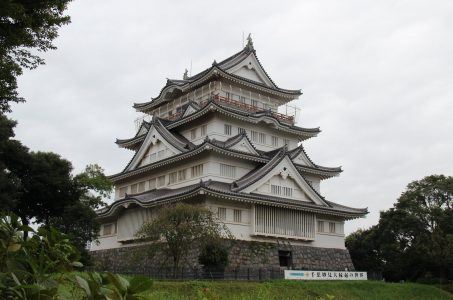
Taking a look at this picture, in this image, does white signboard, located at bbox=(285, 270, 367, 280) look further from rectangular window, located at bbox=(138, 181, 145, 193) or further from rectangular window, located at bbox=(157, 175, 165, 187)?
rectangular window, located at bbox=(138, 181, 145, 193)

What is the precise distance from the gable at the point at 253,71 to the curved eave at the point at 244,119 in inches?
183

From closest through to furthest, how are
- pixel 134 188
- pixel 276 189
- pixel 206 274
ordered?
pixel 206 274, pixel 276 189, pixel 134 188

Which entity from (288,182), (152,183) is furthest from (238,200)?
(152,183)

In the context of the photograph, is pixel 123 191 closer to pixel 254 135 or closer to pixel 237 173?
pixel 237 173

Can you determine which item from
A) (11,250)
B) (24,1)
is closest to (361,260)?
(24,1)

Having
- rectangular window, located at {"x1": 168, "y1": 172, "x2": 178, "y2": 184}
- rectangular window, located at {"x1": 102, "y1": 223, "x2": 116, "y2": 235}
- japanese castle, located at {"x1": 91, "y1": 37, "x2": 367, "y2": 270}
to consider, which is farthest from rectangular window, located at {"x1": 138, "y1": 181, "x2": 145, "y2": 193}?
rectangular window, located at {"x1": 168, "y1": 172, "x2": 178, "y2": 184}

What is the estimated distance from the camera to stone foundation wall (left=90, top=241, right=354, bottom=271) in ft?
90.3

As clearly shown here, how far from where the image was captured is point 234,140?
3177cm

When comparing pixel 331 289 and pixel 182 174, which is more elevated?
pixel 182 174

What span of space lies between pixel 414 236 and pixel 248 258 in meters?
19.3

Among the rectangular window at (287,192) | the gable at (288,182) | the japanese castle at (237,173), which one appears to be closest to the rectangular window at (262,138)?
the japanese castle at (237,173)

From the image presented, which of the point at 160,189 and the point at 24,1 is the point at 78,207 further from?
the point at 24,1

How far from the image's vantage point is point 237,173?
31969mm

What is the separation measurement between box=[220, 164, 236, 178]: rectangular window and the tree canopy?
17.6 m
